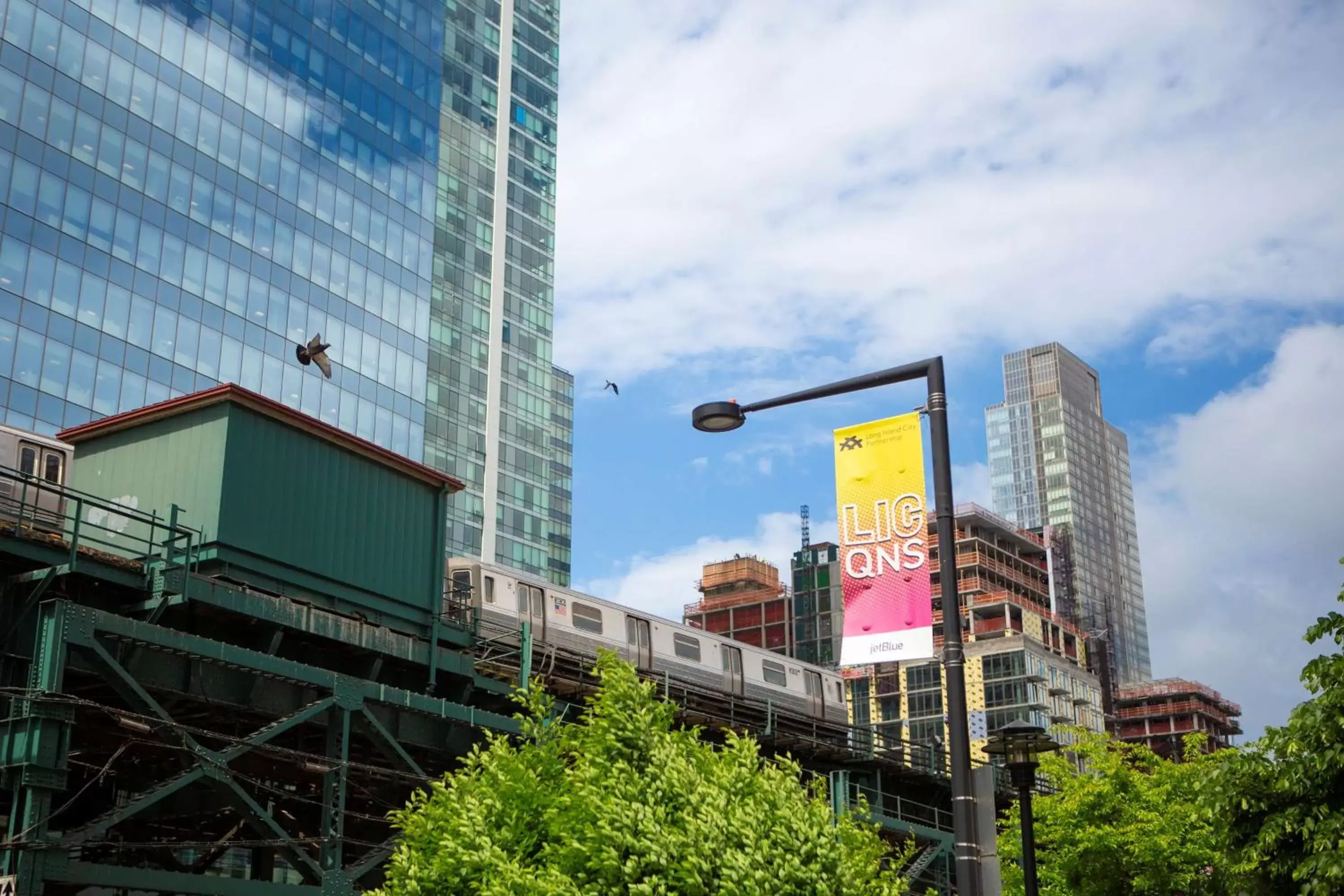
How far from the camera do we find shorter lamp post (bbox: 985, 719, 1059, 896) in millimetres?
19109

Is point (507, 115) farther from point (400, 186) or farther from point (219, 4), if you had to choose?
point (219, 4)

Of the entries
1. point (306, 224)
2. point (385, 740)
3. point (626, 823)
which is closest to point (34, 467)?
point (385, 740)

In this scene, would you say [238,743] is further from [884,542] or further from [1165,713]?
[1165,713]

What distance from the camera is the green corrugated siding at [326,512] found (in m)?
28.3

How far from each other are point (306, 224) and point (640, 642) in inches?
2291

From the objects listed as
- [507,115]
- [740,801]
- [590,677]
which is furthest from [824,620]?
[740,801]

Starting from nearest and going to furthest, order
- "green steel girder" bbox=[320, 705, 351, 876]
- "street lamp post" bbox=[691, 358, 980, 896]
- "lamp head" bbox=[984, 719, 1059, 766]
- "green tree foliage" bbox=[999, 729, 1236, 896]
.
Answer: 1. "street lamp post" bbox=[691, 358, 980, 896]
2. "lamp head" bbox=[984, 719, 1059, 766]
3. "green steel girder" bbox=[320, 705, 351, 876]
4. "green tree foliage" bbox=[999, 729, 1236, 896]

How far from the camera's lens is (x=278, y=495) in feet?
95.0

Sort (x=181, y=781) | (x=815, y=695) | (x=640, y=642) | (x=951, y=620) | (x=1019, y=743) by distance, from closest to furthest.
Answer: (x=951, y=620), (x=1019, y=743), (x=181, y=781), (x=640, y=642), (x=815, y=695)

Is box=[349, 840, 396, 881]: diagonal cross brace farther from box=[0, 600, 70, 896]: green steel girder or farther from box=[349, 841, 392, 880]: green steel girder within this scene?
box=[0, 600, 70, 896]: green steel girder

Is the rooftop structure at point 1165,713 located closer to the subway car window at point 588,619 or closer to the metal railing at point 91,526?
the subway car window at point 588,619

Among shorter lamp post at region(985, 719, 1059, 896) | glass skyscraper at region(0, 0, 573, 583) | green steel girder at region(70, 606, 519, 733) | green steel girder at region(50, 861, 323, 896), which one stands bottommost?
green steel girder at region(50, 861, 323, 896)

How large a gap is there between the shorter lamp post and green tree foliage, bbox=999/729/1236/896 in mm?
19411

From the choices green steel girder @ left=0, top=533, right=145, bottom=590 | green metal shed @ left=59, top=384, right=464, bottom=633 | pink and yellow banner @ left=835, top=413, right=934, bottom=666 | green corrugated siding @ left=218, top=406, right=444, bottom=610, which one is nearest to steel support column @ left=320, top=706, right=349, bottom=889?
green metal shed @ left=59, top=384, right=464, bottom=633
